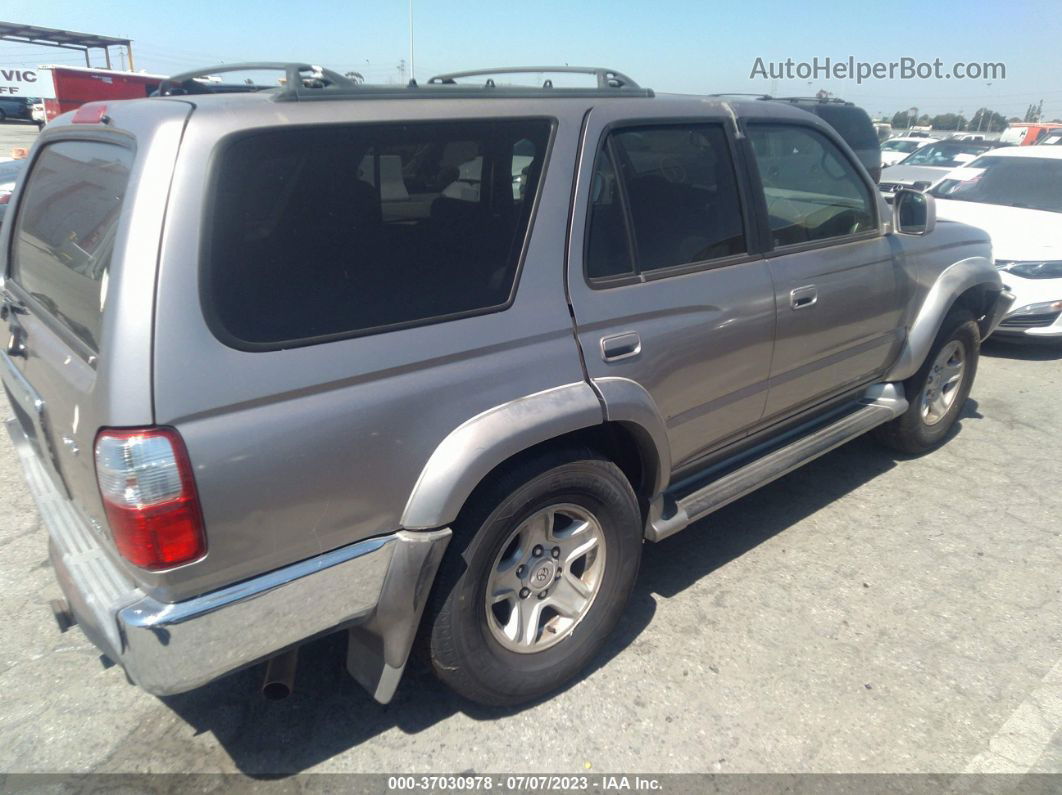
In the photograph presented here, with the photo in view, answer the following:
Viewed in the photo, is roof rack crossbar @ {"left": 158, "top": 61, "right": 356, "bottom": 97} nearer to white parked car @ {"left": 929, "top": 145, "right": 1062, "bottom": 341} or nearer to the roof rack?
the roof rack

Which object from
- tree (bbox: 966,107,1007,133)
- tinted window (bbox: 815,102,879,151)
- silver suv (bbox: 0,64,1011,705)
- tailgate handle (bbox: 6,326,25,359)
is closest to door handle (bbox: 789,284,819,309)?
silver suv (bbox: 0,64,1011,705)

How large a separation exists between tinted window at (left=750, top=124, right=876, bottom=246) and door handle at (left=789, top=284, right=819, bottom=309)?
0.21 metres

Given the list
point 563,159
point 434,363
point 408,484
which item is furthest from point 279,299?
point 563,159

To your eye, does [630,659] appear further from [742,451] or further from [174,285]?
[174,285]

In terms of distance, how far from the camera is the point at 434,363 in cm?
213

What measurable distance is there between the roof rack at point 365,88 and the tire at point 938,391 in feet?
8.02

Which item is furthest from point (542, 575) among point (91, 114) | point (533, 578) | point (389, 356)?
point (91, 114)

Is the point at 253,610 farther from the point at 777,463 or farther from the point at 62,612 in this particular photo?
→ the point at 777,463

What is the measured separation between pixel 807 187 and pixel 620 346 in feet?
5.21

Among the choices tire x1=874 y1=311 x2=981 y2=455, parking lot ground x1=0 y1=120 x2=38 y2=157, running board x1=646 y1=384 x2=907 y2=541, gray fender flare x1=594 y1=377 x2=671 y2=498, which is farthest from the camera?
parking lot ground x1=0 y1=120 x2=38 y2=157

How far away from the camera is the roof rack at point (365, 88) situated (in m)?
2.06

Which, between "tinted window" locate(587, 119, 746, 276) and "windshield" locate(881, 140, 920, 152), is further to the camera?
"windshield" locate(881, 140, 920, 152)

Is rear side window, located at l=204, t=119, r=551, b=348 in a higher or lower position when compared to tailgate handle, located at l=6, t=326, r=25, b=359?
higher

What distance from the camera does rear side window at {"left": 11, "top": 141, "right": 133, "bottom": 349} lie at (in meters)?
1.96
